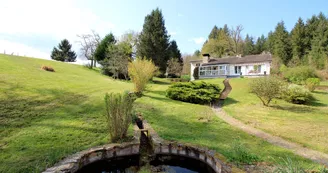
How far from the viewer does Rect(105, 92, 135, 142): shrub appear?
592 centimetres

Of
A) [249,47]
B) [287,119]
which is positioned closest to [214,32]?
[249,47]

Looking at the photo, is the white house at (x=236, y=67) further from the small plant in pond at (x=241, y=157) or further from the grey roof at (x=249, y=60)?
the small plant in pond at (x=241, y=157)

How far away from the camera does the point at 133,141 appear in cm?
→ 621

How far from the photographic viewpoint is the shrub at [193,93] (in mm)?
14141

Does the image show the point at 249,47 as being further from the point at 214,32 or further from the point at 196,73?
the point at 196,73

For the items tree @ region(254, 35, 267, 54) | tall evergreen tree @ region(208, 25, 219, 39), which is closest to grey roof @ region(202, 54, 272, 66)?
tree @ region(254, 35, 267, 54)

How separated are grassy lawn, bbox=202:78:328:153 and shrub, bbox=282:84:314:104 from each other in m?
0.59

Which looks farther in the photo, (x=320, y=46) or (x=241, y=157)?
(x=320, y=46)

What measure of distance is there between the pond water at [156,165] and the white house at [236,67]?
27193mm

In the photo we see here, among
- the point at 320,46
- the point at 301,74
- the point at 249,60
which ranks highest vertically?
the point at 320,46

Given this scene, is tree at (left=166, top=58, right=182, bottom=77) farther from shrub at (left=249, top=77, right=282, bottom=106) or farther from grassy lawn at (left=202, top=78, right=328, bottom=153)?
shrub at (left=249, top=77, right=282, bottom=106)

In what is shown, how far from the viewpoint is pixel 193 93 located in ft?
46.3

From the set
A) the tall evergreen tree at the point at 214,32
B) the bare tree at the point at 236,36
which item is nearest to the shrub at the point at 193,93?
the bare tree at the point at 236,36

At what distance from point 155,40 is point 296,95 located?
2188cm
